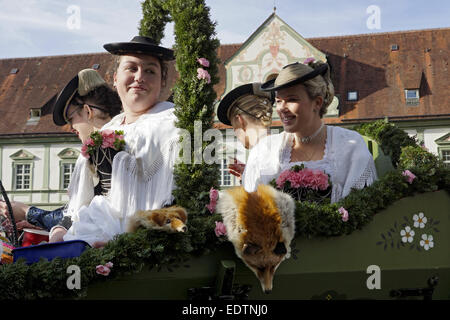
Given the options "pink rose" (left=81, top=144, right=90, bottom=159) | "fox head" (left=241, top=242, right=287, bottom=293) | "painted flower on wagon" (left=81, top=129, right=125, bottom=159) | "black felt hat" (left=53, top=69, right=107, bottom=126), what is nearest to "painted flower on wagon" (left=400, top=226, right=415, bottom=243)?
"fox head" (left=241, top=242, right=287, bottom=293)

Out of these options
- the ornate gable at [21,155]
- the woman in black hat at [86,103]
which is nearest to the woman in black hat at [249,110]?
the woman in black hat at [86,103]

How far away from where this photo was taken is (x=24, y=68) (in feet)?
60.1

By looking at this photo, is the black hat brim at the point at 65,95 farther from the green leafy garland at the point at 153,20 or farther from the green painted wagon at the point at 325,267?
the green painted wagon at the point at 325,267

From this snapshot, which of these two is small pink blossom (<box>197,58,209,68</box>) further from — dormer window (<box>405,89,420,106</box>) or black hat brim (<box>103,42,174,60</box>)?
dormer window (<box>405,89,420,106</box>)

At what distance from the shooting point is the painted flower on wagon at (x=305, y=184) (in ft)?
12.2

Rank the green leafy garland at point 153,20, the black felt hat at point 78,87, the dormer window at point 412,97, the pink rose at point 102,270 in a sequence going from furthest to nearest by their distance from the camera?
the dormer window at point 412,97
the black felt hat at point 78,87
the green leafy garland at point 153,20
the pink rose at point 102,270

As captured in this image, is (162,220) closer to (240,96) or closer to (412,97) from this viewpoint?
(240,96)

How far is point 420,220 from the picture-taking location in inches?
139

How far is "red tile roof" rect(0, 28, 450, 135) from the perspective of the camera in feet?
55.1

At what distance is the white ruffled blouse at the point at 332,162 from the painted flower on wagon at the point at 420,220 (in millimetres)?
375

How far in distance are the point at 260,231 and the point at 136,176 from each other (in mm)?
1437

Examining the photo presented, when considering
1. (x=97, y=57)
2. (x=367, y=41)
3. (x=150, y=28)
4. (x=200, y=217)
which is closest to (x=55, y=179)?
(x=97, y=57)

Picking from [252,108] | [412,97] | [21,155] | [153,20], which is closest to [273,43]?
[412,97]
